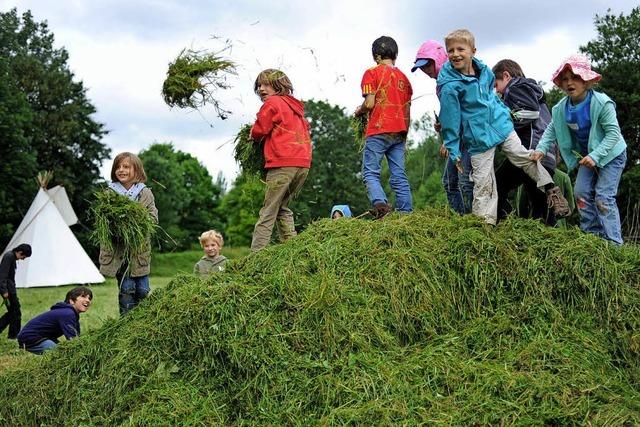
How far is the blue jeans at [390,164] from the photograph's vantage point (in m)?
7.02

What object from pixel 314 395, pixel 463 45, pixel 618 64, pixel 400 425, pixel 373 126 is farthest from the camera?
pixel 618 64

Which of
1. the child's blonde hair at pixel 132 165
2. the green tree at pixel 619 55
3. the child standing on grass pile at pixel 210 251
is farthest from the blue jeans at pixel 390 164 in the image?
the green tree at pixel 619 55

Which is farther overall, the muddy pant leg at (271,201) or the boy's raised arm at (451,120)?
the muddy pant leg at (271,201)

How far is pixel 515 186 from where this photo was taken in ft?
22.1

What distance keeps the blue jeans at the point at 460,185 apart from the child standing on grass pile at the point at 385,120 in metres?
0.42

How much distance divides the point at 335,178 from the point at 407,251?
33819 mm

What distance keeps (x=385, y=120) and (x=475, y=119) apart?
1107 mm

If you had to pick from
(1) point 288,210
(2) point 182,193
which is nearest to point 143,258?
(1) point 288,210

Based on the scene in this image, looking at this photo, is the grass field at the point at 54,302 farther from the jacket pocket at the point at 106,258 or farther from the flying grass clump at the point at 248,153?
the flying grass clump at the point at 248,153

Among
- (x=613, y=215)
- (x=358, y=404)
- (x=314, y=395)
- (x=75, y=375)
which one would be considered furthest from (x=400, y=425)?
(x=613, y=215)

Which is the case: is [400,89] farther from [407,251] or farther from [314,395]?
[314,395]

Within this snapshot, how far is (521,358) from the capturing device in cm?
470

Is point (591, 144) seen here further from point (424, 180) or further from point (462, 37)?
point (424, 180)

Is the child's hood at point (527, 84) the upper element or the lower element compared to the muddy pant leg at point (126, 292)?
upper
